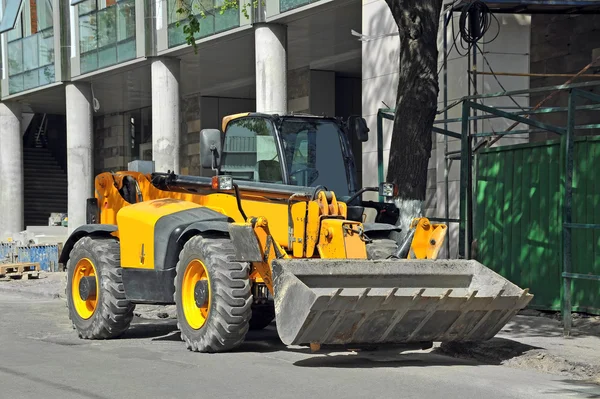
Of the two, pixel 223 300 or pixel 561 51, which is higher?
pixel 561 51

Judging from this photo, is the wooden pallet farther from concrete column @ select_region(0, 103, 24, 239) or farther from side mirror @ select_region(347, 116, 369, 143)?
side mirror @ select_region(347, 116, 369, 143)

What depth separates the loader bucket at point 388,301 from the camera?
31.8 feet

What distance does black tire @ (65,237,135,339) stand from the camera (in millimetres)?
12445

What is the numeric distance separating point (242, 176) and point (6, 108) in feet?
90.5

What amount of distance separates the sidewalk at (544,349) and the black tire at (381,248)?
1254 millimetres

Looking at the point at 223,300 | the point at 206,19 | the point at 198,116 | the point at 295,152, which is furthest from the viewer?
the point at 198,116

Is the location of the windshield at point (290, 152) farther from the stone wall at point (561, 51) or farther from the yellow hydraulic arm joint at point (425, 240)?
the stone wall at point (561, 51)

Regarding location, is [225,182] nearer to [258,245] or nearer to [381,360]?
[258,245]

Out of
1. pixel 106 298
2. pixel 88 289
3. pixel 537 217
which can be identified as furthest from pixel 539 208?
pixel 88 289

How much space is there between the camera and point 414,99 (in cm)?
1365

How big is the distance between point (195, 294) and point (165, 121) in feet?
58.6

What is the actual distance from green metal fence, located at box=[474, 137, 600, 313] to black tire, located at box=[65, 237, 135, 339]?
211 inches

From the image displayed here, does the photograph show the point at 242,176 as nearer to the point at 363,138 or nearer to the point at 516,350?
the point at 363,138

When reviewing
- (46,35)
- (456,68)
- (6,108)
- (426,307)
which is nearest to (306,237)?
(426,307)
